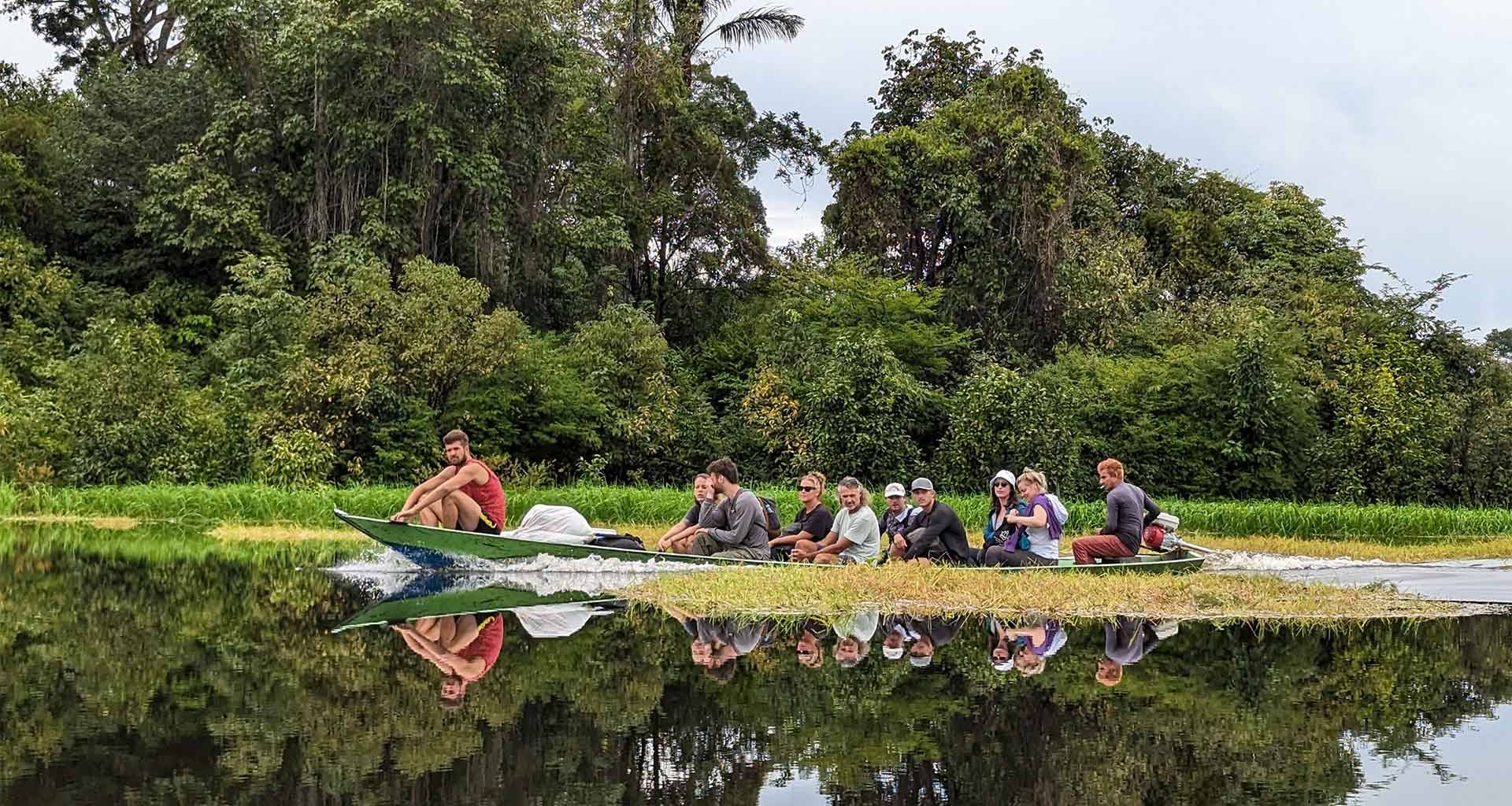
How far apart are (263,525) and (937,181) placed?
15.6 m

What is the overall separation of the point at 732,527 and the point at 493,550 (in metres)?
2.41

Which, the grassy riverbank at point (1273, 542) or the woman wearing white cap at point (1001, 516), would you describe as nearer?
the woman wearing white cap at point (1001, 516)

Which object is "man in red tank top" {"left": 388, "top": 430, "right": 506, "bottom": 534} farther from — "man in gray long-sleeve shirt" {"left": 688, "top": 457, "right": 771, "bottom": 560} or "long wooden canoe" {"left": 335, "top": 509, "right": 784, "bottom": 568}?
"man in gray long-sleeve shirt" {"left": 688, "top": 457, "right": 771, "bottom": 560}

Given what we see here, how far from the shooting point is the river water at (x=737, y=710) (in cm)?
574

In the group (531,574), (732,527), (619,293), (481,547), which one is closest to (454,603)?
(481,547)

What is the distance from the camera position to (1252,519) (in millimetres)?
22812

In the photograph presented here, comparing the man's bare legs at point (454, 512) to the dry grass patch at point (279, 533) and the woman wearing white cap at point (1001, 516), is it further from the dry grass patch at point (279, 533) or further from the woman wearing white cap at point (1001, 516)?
the dry grass patch at point (279, 533)

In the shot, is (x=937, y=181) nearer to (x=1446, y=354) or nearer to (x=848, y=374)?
(x=848, y=374)

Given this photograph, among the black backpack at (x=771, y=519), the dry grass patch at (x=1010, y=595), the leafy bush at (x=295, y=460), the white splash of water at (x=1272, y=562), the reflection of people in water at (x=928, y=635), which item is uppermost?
the leafy bush at (x=295, y=460)

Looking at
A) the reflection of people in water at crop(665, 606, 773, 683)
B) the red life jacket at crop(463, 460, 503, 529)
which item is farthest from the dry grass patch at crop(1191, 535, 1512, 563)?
the reflection of people in water at crop(665, 606, 773, 683)

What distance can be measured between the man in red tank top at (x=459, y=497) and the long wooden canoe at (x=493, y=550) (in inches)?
10.7

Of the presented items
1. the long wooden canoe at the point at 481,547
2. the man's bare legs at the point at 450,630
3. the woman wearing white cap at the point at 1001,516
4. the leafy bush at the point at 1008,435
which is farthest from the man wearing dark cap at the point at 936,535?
the leafy bush at the point at 1008,435

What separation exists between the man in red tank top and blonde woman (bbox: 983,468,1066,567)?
201 inches

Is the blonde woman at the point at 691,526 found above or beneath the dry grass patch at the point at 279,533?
above
